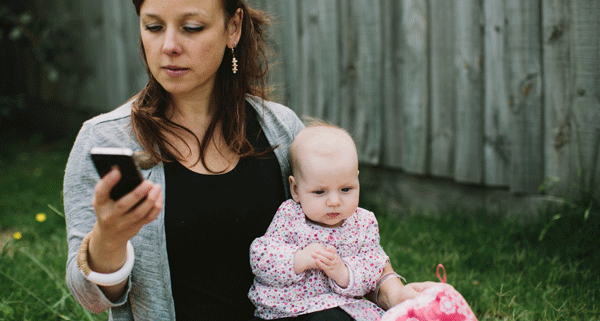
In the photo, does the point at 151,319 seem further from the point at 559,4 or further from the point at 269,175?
the point at 559,4

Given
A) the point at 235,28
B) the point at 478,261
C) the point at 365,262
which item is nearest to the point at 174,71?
the point at 235,28

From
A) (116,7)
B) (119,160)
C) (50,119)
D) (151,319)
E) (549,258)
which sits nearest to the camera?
(119,160)

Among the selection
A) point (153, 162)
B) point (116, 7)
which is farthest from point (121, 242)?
point (116, 7)

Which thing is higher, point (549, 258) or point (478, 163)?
point (478, 163)

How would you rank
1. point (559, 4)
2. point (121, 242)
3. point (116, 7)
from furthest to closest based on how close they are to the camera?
point (116, 7)
point (559, 4)
point (121, 242)

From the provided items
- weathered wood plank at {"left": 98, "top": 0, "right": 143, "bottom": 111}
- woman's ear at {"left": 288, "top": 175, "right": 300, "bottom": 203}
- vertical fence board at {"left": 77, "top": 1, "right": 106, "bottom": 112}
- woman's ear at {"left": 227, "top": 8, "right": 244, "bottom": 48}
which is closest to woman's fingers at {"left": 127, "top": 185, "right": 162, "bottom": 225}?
woman's ear at {"left": 288, "top": 175, "right": 300, "bottom": 203}

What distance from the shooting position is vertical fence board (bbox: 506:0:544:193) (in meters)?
3.33

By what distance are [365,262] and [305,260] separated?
212 mm

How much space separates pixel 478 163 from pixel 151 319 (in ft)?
8.07

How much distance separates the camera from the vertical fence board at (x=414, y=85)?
392cm

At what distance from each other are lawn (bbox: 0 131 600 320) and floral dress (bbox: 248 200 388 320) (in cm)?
77

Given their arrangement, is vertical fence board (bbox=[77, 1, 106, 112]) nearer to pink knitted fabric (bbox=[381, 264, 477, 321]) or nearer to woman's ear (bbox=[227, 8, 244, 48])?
woman's ear (bbox=[227, 8, 244, 48])

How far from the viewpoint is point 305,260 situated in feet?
6.01

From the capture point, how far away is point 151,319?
1.90m
